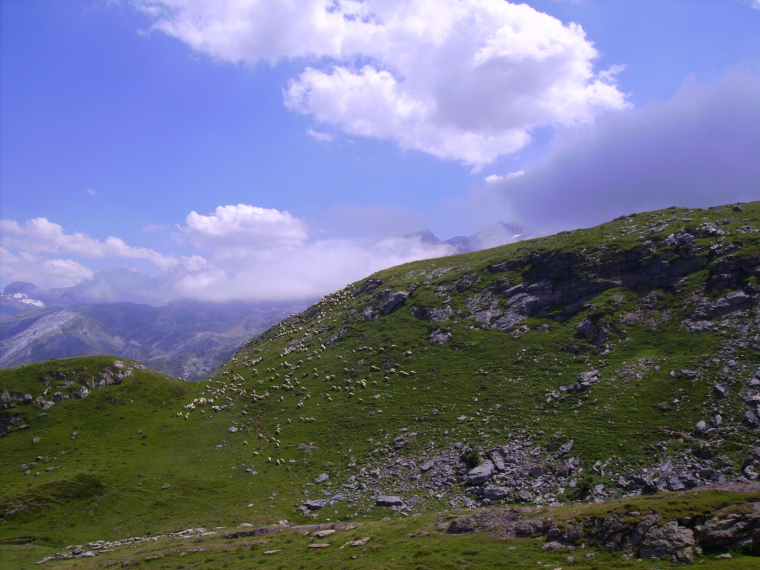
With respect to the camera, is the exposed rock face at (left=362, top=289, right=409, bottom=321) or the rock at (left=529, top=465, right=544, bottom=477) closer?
the rock at (left=529, top=465, right=544, bottom=477)

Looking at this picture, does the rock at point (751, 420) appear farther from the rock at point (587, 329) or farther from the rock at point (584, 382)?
the rock at point (587, 329)

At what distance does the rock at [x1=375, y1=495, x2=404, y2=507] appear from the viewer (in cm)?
5169

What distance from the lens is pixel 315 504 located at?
5478 cm

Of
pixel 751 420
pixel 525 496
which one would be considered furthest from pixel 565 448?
pixel 751 420

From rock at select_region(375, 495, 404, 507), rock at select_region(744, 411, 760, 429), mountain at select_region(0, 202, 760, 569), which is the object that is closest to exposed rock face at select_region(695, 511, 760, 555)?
mountain at select_region(0, 202, 760, 569)

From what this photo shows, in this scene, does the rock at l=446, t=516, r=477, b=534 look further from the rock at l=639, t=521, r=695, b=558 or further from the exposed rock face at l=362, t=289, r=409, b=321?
the exposed rock face at l=362, t=289, r=409, b=321

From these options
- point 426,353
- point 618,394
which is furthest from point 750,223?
point 426,353

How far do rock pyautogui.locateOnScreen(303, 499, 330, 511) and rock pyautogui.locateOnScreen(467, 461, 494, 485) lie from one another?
20.7 m

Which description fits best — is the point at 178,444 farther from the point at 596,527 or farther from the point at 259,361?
the point at 596,527

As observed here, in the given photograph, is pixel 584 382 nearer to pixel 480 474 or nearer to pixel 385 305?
pixel 480 474

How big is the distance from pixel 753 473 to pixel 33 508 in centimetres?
9174

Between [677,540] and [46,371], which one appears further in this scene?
[46,371]

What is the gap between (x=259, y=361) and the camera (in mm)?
112375

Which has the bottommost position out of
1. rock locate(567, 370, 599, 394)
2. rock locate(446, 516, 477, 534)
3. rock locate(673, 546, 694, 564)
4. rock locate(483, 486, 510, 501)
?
rock locate(483, 486, 510, 501)
